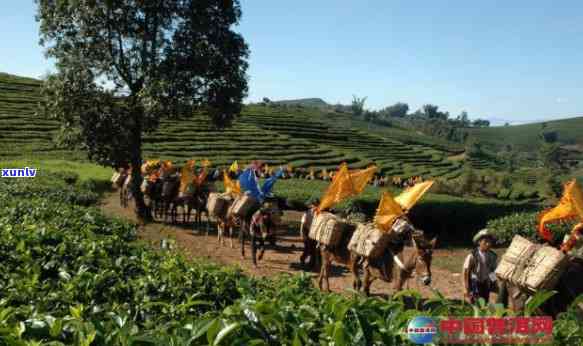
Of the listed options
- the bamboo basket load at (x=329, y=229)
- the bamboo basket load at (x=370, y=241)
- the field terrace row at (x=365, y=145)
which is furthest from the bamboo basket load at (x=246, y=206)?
the field terrace row at (x=365, y=145)

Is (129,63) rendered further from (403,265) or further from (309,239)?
(403,265)

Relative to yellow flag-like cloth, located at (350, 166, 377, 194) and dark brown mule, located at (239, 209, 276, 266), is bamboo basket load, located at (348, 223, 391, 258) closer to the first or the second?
yellow flag-like cloth, located at (350, 166, 377, 194)

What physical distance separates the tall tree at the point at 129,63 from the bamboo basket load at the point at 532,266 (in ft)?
39.1

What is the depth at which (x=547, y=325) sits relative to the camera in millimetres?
2305

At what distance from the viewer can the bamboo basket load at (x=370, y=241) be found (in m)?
8.61

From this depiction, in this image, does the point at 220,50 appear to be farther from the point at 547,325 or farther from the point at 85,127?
the point at 547,325

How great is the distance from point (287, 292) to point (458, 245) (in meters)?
13.9

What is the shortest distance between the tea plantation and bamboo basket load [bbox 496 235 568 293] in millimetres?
3040

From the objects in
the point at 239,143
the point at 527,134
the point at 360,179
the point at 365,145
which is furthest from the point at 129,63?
the point at 527,134

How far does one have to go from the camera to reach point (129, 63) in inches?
685

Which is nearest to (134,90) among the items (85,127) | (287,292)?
(85,127)

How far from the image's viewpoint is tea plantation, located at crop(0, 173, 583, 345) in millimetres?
2479

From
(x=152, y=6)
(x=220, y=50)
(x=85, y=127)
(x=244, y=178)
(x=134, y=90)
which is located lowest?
(x=244, y=178)

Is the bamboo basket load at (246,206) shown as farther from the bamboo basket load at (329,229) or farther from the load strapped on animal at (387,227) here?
the load strapped on animal at (387,227)
